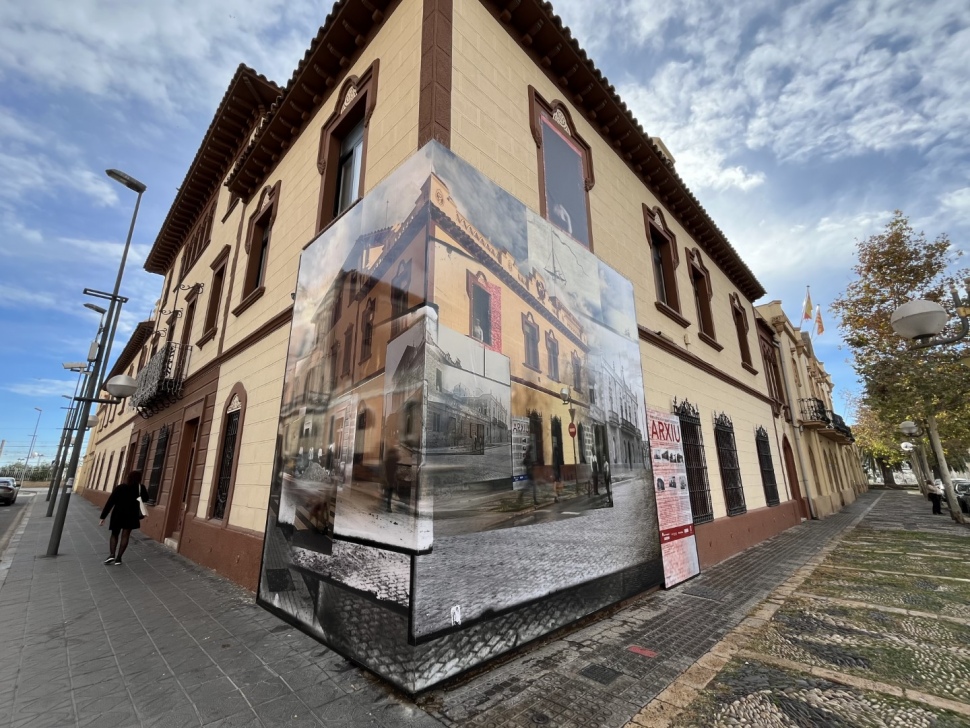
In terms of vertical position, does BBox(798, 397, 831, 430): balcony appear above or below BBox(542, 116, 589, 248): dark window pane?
below

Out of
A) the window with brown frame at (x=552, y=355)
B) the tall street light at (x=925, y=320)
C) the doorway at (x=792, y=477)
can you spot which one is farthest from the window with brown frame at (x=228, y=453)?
the doorway at (x=792, y=477)

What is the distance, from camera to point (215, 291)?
405 inches

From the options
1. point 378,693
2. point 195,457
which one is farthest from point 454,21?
point 195,457

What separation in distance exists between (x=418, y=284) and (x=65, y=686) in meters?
4.07

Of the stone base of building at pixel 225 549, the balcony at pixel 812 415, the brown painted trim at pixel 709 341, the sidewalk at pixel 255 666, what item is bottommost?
the sidewalk at pixel 255 666

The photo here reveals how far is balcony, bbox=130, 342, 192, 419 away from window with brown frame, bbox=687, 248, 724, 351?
1337 cm

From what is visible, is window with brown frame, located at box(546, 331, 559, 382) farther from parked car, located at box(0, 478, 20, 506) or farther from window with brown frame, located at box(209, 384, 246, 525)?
parked car, located at box(0, 478, 20, 506)

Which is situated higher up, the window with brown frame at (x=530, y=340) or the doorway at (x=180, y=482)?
the window with brown frame at (x=530, y=340)

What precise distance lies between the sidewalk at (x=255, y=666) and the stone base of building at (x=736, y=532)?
1540 mm

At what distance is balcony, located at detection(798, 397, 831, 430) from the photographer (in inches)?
620

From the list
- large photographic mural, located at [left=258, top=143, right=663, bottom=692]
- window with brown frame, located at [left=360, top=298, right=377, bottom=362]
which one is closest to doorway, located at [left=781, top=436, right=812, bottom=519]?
large photographic mural, located at [left=258, top=143, right=663, bottom=692]

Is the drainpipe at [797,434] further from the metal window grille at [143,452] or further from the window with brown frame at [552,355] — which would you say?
the metal window grille at [143,452]

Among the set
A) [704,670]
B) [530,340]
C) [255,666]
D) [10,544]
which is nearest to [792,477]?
[704,670]

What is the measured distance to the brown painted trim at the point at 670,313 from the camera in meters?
8.11
